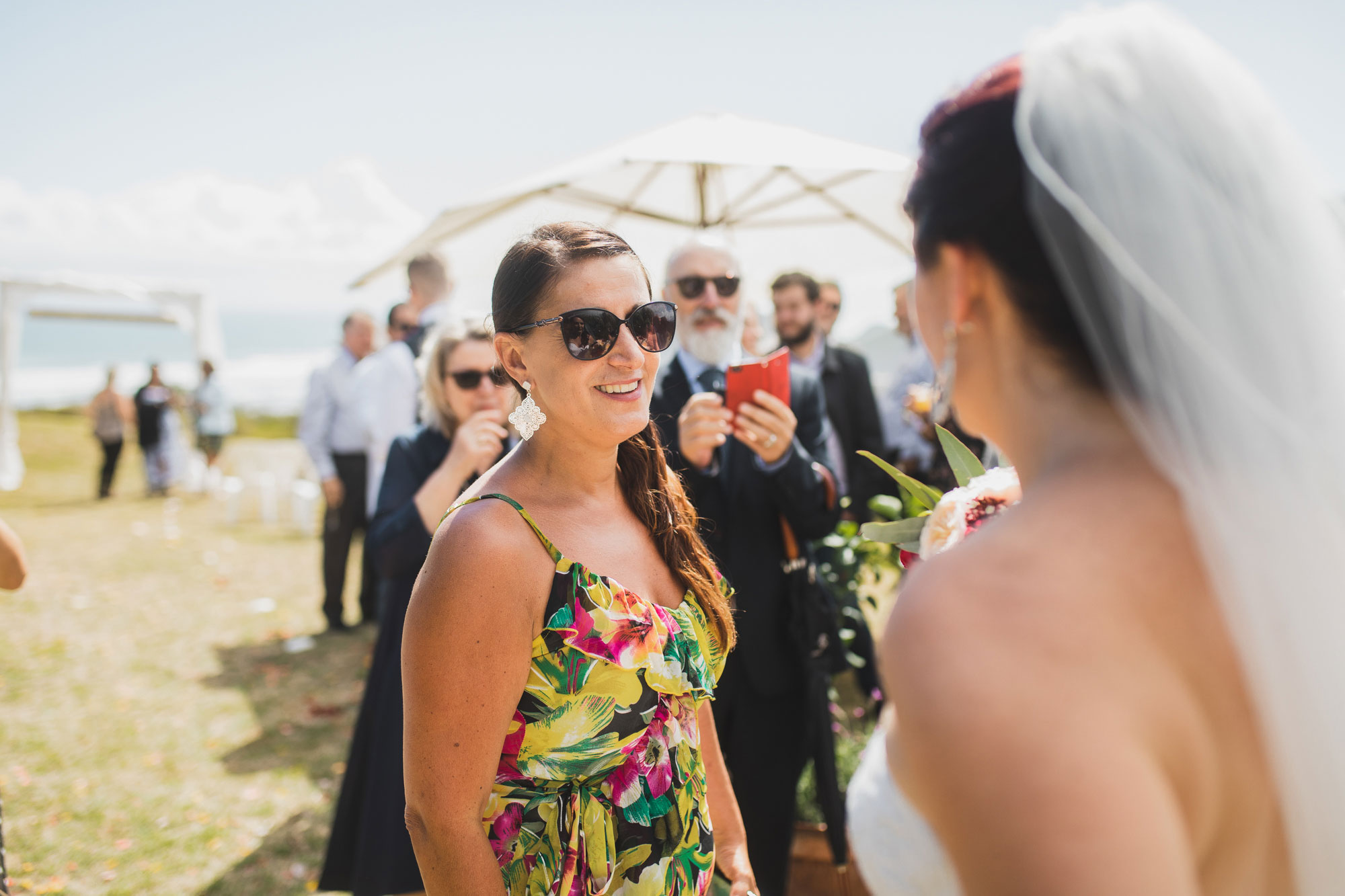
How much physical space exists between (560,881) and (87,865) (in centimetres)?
357

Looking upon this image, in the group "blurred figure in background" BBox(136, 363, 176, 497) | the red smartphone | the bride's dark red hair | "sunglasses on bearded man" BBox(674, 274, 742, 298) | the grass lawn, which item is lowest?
the grass lawn

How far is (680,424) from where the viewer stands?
300cm

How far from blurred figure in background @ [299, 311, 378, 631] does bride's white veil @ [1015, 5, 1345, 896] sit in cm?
682

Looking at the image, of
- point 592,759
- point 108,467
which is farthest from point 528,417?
point 108,467

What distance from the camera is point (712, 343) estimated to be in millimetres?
3543

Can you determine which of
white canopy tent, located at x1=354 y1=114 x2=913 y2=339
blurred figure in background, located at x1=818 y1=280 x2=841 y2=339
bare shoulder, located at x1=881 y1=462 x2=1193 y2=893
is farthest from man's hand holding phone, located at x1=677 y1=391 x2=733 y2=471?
blurred figure in background, located at x1=818 y1=280 x2=841 y2=339

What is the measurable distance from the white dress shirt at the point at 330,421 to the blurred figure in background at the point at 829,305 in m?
3.98

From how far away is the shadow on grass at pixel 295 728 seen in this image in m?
3.88

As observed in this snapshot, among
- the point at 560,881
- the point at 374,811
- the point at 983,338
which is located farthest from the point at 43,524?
the point at 983,338

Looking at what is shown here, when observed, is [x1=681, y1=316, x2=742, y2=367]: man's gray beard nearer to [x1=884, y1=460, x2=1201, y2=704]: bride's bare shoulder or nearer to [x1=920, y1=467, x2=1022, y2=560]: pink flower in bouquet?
[x1=920, y1=467, x2=1022, y2=560]: pink flower in bouquet

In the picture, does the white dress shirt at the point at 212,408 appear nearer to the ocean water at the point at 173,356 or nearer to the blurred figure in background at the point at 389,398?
the ocean water at the point at 173,356

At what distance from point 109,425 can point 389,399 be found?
37.4 ft

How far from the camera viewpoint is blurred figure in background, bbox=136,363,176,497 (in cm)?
1445

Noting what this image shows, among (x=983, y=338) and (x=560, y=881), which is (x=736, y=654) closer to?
(x=560, y=881)
